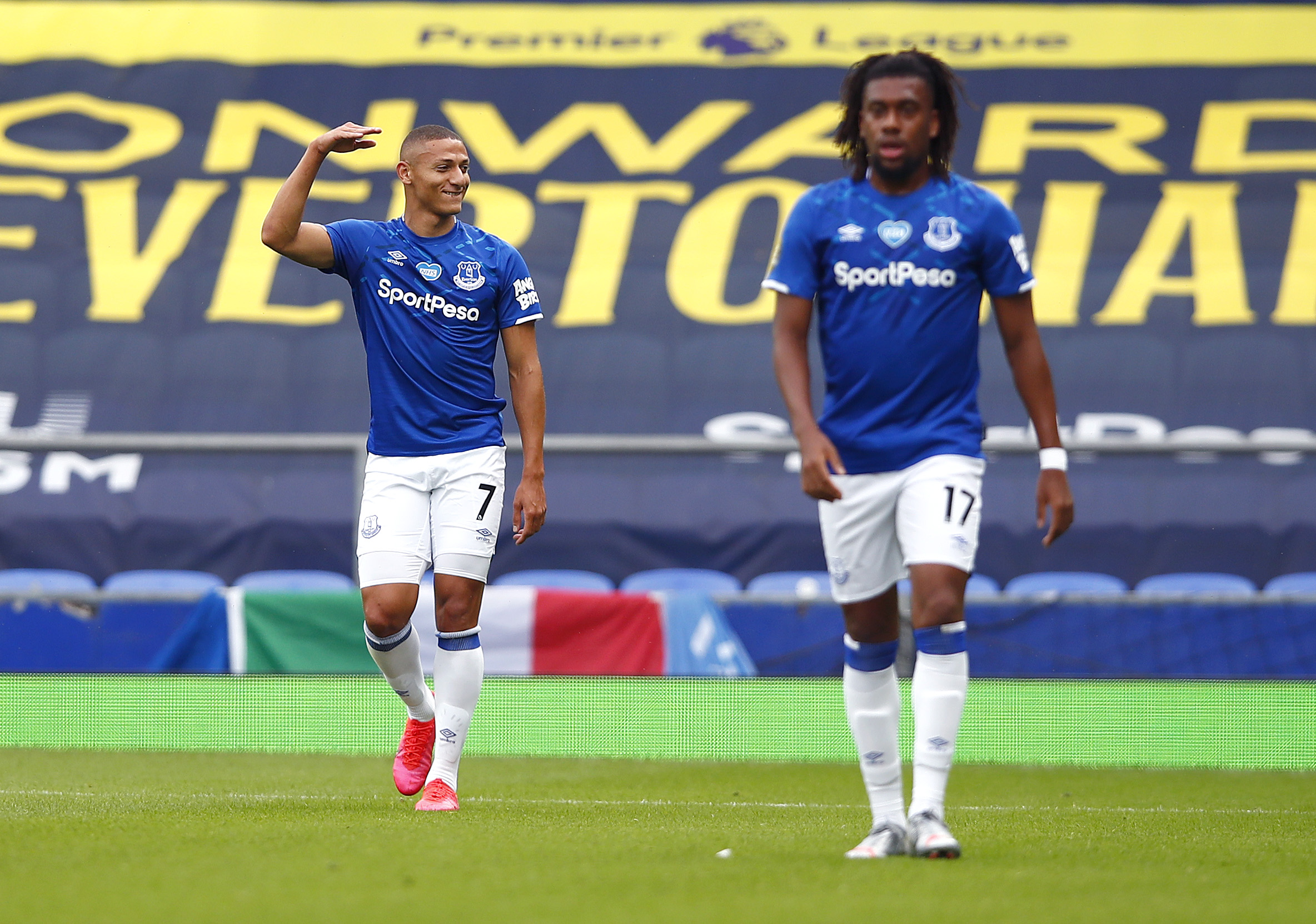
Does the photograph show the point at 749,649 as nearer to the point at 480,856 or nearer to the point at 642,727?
the point at 642,727

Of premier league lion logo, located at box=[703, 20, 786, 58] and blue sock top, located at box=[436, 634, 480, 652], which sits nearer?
blue sock top, located at box=[436, 634, 480, 652]

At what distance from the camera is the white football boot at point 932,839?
3.43m

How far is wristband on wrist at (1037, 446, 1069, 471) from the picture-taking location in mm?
3643

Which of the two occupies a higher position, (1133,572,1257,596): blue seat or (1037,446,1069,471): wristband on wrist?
(1037,446,1069,471): wristband on wrist

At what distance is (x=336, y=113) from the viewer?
1597 centimetres

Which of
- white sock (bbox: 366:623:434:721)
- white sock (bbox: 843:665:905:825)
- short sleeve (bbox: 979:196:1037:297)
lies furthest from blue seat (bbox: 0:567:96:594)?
short sleeve (bbox: 979:196:1037:297)

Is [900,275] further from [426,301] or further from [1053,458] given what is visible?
[426,301]

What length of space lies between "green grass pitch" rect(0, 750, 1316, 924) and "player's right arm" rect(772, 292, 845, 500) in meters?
0.82

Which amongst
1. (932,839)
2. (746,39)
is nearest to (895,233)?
(932,839)

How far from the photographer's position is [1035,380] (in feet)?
12.0

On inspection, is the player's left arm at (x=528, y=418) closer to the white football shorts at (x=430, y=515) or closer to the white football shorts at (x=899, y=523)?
the white football shorts at (x=430, y=515)

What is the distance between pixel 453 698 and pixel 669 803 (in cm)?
86

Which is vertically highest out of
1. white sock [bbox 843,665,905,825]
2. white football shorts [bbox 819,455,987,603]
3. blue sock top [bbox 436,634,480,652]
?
white football shorts [bbox 819,455,987,603]

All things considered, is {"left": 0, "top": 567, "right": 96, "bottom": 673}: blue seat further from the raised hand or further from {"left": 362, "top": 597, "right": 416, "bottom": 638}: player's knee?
the raised hand
